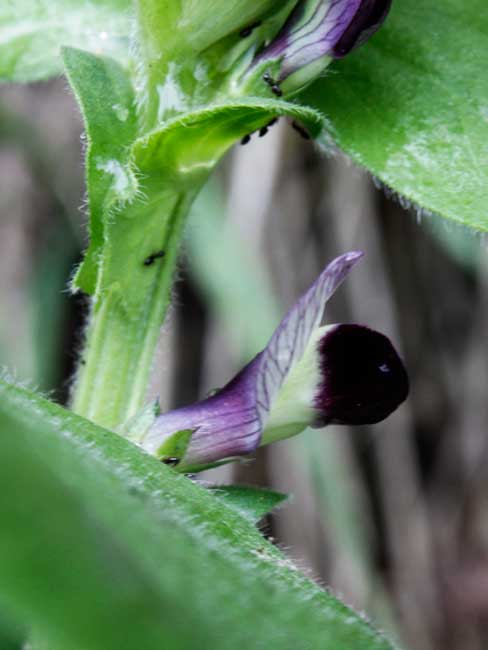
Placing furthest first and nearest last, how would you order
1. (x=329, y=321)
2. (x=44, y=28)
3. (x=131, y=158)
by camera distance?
1. (x=329, y=321)
2. (x=44, y=28)
3. (x=131, y=158)

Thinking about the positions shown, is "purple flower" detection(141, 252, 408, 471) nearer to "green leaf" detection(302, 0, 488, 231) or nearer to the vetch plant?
the vetch plant

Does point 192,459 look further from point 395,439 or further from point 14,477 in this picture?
point 395,439

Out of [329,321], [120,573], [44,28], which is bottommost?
[329,321]

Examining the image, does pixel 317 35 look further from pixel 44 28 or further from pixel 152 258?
pixel 44 28

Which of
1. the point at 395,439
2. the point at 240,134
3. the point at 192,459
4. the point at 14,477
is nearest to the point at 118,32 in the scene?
the point at 240,134

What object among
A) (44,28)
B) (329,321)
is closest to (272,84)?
(44,28)
